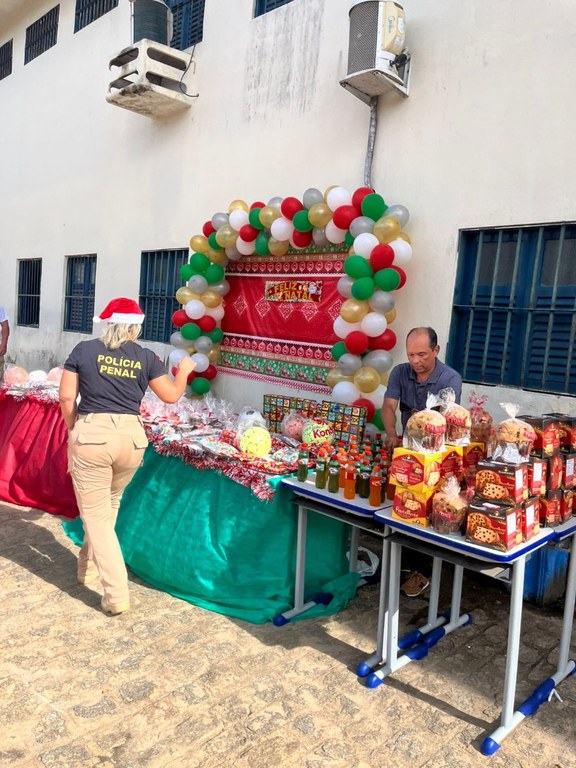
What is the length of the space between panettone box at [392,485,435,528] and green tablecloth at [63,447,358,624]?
2.84 ft

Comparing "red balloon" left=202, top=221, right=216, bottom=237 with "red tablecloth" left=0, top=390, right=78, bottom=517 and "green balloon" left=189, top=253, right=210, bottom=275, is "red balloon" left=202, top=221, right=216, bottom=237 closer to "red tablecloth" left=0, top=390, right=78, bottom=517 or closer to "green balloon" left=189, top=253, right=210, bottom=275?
"green balloon" left=189, top=253, right=210, bottom=275

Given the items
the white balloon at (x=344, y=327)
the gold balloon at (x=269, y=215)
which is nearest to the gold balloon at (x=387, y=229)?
the white balloon at (x=344, y=327)

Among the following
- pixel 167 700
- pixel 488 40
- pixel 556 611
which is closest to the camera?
pixel 167 700

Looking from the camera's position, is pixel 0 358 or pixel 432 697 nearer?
pixel 432 697

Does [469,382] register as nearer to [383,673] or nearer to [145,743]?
[383,673]

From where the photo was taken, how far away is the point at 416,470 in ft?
8.57

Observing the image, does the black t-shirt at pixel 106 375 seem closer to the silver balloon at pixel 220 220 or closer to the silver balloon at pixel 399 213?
the silver balloon at pixel 399 213

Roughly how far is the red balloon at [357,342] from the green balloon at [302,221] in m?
1.04

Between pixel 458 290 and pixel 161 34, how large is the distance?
525cm

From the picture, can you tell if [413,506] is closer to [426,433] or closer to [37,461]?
[426,433]

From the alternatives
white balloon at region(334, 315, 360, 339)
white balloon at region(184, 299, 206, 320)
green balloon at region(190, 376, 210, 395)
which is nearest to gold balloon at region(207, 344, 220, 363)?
green balloon at region(190, 376, 210, 395)

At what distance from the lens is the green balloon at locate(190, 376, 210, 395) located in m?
6.38

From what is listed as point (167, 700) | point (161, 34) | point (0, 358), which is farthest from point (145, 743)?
point (161, 34)

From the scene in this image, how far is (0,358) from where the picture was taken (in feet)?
19.5
